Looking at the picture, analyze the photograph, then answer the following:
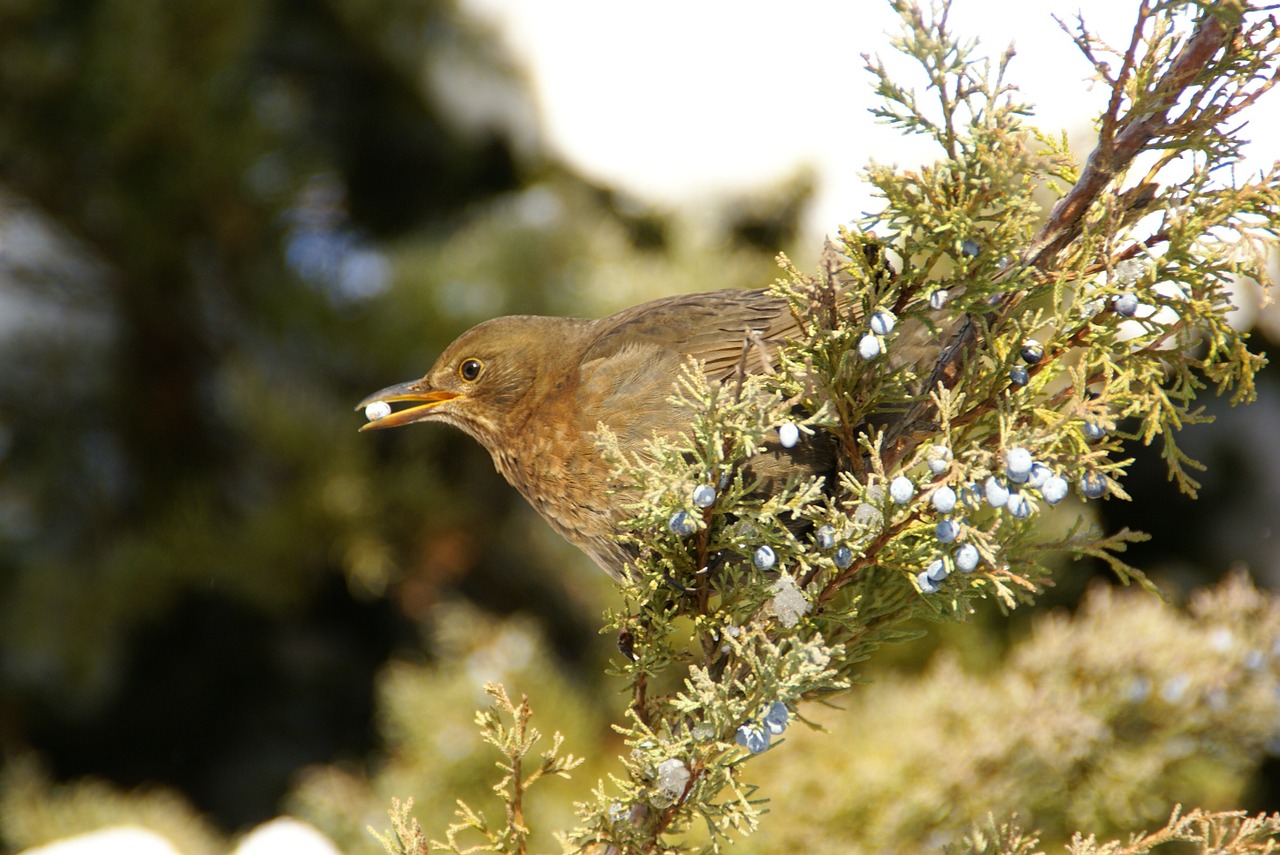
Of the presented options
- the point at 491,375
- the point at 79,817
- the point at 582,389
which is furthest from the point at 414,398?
the point at 79,817

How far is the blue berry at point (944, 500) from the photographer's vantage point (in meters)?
0.91

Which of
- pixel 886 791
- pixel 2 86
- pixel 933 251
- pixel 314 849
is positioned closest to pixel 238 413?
pixel 2 86

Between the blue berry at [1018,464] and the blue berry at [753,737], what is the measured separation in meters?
0.29

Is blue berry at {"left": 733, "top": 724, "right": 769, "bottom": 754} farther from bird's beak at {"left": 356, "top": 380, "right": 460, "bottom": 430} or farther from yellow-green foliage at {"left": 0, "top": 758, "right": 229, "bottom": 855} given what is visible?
yellow-green foliage at {"left": 0, "top": 758, "right": 229, "bottom": 855}

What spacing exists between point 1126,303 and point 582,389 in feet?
2.68

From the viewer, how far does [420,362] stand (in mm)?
3365

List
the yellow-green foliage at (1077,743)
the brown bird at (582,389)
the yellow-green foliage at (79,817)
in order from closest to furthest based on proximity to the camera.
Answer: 1. the brown bird at (582,389)
2. the yellow-green foliage at (1077,743)
3. the yellow-green foliage at (79,817)

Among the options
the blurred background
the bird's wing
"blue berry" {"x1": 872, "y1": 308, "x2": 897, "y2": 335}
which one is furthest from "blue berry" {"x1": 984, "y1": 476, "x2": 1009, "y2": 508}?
the blurred background

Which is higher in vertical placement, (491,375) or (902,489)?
(491,375)

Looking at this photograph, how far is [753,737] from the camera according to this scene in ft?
3.12

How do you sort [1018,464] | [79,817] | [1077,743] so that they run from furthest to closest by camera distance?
[79,817] → [1077,743] → [1018,464]

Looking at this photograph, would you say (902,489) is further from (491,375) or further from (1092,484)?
(491,375)

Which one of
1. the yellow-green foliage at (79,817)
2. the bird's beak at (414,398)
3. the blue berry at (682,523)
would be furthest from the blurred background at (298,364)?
the blue berry at (682,523)

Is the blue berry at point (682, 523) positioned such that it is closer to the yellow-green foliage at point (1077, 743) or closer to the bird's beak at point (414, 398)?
the bird's beak at point (414, 398)
